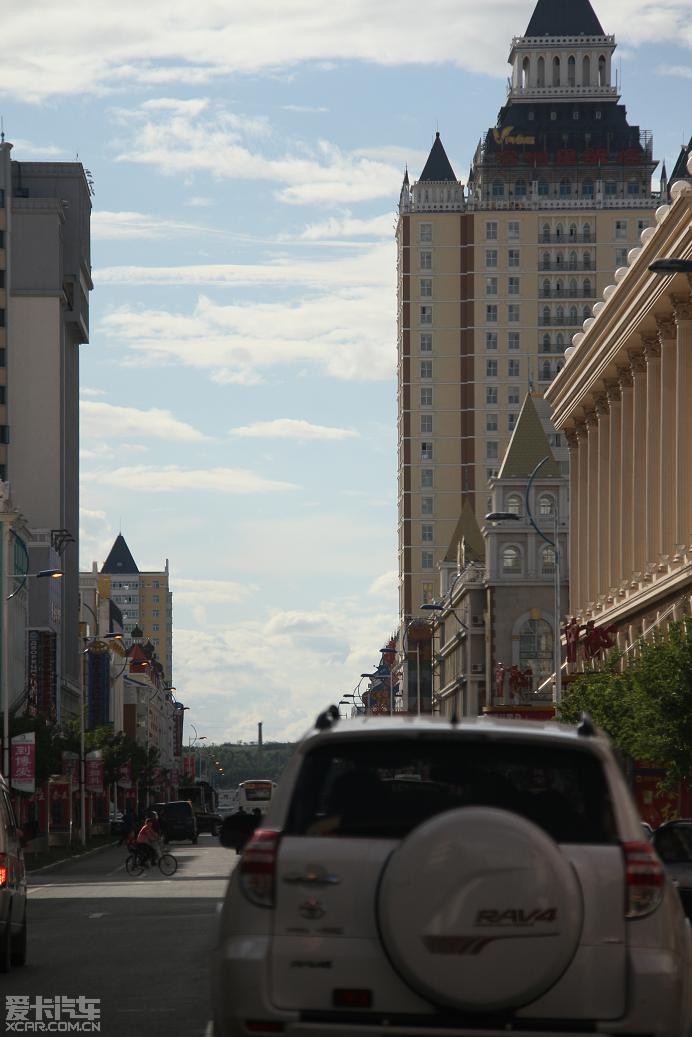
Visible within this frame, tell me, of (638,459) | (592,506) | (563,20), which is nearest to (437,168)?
(563,20)

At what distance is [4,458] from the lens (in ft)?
464

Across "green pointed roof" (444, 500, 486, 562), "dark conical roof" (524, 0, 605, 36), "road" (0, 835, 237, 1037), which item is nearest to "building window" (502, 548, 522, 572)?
"green pointed roof" (444, 500, 486, 562)

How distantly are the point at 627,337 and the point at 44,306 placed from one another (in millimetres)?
82321

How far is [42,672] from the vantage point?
367 feet

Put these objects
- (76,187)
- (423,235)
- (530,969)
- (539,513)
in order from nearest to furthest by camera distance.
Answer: (530,969) → (539,513) → (76,187) → (423,235)

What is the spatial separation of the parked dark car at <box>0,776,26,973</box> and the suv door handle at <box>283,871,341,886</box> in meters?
10.6

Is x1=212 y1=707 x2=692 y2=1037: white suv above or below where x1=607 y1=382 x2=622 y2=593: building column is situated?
below

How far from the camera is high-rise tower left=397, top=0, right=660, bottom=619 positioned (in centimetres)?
18062

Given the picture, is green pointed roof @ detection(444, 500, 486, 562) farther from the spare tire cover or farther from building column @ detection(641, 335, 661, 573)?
the spare tire cover

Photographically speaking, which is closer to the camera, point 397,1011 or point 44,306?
point 397,1011

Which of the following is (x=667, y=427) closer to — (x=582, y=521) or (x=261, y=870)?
(x=582, y=521)

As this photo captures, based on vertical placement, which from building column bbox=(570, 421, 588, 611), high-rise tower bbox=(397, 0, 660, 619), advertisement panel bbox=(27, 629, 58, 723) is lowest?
advertisement panel bbox=(27, 629, 58, 723)

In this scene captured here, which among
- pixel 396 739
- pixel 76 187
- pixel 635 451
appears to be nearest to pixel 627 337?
pixel 635 451

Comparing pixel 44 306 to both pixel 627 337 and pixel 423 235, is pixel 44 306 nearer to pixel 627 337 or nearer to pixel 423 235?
pixel 423 235
